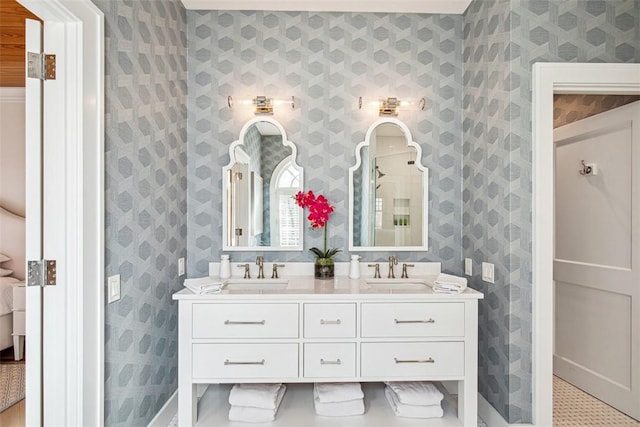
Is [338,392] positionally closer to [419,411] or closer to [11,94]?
[419,411]

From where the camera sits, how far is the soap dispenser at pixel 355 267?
8.50ft

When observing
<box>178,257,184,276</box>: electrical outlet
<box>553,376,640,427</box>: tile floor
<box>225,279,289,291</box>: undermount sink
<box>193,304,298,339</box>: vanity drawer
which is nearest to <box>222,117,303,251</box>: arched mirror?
<box>225,279,289,291</box>: undermount sink

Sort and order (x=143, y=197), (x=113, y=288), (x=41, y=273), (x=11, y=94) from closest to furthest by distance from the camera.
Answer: (x=41, y=273)
(x=113, y=288)
(x=143, y=197)
(x=11, y=94)

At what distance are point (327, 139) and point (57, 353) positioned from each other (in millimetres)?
2028

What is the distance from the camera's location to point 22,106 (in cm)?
326

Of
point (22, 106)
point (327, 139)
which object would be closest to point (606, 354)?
point (327, 139)

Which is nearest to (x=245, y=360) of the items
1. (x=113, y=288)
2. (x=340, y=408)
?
(x=340, y=408)

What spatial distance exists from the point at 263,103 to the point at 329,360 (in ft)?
5.92

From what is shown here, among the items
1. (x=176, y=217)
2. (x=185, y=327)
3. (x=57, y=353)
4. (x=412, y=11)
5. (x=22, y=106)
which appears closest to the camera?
→ (x=57, y=353)

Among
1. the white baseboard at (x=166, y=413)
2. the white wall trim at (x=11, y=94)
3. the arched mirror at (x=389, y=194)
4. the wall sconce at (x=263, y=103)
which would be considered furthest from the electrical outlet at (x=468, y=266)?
the white wall trim at (x=11, y=94)

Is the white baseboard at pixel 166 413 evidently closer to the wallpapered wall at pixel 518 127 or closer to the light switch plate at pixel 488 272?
the wallpapered wall at pixel 518 127

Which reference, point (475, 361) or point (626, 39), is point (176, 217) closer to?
point (475, 361)

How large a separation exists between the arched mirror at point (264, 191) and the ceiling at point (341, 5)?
0.82m

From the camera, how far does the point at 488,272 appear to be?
2.37 metres
